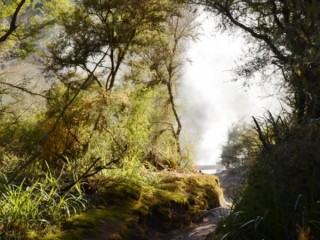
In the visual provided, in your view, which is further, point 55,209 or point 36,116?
point 36,116

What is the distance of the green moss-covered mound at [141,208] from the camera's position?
505 centimetres

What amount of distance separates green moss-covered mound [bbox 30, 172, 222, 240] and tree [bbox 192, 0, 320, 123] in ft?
7.62

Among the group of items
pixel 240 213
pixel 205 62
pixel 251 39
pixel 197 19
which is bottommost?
pixel 240 213

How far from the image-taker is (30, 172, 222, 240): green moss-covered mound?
5.05 metres

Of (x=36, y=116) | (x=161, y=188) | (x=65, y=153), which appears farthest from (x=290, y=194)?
(x=36, y=116)

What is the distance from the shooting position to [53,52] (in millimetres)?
10812

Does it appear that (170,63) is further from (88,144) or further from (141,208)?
(141,208)

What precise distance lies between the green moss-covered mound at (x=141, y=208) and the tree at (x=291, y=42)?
7.62 ft

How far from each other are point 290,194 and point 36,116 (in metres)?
7.94

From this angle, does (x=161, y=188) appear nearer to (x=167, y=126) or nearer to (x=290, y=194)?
(x=290, y=194)

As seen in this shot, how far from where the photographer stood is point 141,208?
613 cm

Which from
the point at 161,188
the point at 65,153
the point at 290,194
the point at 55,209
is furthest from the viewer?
the point at 65,153

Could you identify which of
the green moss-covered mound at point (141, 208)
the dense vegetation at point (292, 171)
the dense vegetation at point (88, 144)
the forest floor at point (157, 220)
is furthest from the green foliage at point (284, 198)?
the dense vegetation at point (88, 144)

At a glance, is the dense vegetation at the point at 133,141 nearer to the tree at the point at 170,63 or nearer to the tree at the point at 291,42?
the tree at the point at 291,42
